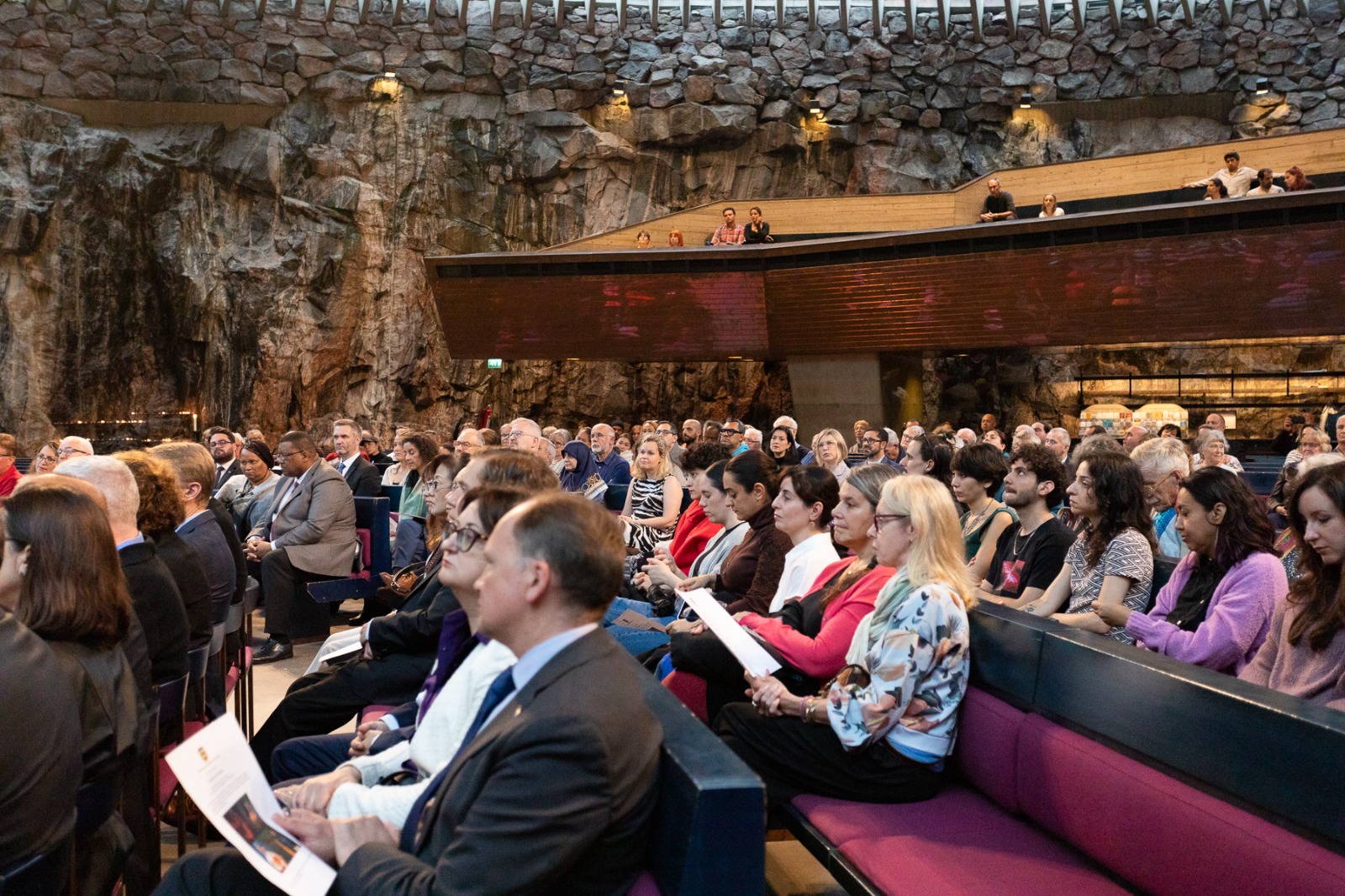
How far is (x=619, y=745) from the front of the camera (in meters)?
1.56

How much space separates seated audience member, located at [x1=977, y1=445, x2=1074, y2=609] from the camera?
4133 mm

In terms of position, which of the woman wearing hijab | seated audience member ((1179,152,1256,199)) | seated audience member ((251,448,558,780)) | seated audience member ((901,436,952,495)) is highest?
seated audience member ((1179,152,1256,199))

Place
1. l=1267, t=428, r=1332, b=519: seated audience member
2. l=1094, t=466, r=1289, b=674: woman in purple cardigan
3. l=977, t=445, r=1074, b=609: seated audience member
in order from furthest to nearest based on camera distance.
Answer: l=1267, t=428, r=1332, b=519: seated audience member, l=977, t=445, r=1074, b=609: seated audience member, l=1094, t=466, r=1289, b=674: woman in purple cardigan

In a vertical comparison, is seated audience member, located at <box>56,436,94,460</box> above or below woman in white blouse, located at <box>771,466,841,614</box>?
above

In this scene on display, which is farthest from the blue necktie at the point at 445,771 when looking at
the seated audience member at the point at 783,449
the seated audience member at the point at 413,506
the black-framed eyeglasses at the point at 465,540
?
the seated audience member at the point at 783,449

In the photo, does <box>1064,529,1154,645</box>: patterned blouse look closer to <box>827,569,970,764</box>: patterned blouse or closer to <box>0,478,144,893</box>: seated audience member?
<box>827,569,970,764</box>: patterned blouse

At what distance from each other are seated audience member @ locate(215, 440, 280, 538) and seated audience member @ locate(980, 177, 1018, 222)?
10.7m

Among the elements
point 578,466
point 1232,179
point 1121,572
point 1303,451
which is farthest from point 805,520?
point 1232,179

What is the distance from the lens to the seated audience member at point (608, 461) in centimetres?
908

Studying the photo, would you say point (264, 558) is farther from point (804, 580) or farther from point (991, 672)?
point (991, 672)

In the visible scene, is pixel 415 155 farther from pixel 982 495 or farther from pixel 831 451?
pixel 982 495

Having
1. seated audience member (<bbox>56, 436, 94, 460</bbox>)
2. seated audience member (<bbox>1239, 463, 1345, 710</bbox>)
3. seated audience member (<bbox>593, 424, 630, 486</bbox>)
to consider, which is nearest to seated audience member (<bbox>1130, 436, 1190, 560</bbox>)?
seated audience member (<bbox>1239, 463, 1345, 710</bbox>)

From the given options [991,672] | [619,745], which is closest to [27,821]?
[619,745]

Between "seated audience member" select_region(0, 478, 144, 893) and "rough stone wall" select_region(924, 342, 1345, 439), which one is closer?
"seated audience member" select_region(0, 478, 144, 893)
